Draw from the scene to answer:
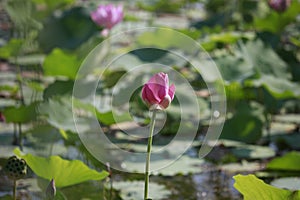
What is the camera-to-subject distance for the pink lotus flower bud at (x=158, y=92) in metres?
1.78

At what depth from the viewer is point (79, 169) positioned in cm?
188

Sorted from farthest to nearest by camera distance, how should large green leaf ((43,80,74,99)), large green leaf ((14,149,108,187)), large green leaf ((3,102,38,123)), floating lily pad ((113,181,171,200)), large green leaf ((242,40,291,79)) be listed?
large green leaf ((242,40,291,79)), large green leaf ((43,80,74,99)), large green leaf ((3,102,38,123)), floating lily pad ((113,181,171,200)), large green leaf ((14,149,108,187))

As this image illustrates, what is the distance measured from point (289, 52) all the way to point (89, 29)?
1137 millimetres

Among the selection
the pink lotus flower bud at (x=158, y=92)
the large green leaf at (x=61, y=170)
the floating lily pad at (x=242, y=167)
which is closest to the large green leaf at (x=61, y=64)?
the floating lily pad at (x=242, y=167)

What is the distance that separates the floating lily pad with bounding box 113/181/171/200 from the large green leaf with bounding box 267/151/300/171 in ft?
1.36

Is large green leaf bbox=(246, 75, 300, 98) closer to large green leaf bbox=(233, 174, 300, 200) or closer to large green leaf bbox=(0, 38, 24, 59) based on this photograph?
large green leaf bbox=(0, 38, 24, 59)

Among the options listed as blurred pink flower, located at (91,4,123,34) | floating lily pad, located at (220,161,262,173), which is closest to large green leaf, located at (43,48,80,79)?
blurred pink flower, located at (91,4,123,34)

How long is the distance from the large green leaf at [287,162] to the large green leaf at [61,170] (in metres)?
0.94

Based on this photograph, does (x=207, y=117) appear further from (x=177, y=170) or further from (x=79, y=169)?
(x=79, y=169)

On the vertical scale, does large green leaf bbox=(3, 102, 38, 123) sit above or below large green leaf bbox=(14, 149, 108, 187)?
above

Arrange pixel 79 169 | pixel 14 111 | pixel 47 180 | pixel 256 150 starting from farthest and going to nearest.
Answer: pixel 256 150 → pixel 14 111 → pixel 47 180 → pixel 79 169

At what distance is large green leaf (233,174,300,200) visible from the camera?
5.46 feet

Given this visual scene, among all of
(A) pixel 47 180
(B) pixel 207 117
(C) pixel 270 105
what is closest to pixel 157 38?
(B) pixel 207 117

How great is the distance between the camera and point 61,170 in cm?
192
